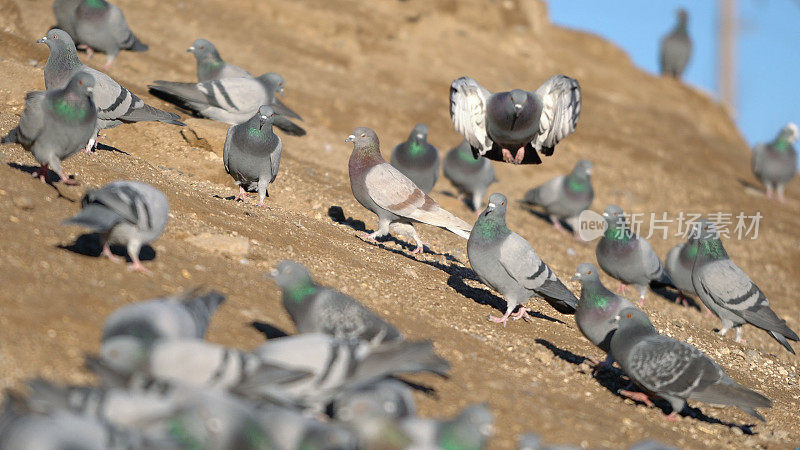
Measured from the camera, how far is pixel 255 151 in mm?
8938

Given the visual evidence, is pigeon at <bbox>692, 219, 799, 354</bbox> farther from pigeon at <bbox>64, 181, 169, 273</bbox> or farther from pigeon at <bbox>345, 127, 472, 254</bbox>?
pigeon at <bbox>64, 181, 169, 273</bbox>

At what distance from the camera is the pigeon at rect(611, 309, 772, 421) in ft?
19.7

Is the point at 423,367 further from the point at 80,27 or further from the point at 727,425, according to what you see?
the point at 80,27

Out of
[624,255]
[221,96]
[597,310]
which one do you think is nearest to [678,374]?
[597,310]

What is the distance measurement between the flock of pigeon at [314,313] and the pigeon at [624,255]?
18mm

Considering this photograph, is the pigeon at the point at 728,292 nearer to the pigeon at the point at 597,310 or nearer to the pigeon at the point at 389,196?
the pigeon at the point at 389,196

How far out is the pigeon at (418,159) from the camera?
1121cm

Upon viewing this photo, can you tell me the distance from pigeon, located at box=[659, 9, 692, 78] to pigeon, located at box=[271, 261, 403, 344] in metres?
23.8

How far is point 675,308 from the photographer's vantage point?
11.7 m

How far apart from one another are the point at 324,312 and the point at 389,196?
3674mm

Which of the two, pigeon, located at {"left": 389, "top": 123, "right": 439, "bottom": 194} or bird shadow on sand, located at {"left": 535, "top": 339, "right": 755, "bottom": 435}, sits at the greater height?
pigeon, located at {"left": 389, "top": 123, "right": 439, "bottom": 194}

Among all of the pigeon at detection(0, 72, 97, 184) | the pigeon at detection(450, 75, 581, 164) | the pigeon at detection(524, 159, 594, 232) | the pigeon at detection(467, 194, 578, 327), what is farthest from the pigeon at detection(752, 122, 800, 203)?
the pigeon at detection(0, 72, 97, 184)

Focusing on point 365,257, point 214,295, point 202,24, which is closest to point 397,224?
point 365,257

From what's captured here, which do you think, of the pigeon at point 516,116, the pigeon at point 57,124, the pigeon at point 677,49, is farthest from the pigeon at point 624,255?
the pigeon at point 677,49
